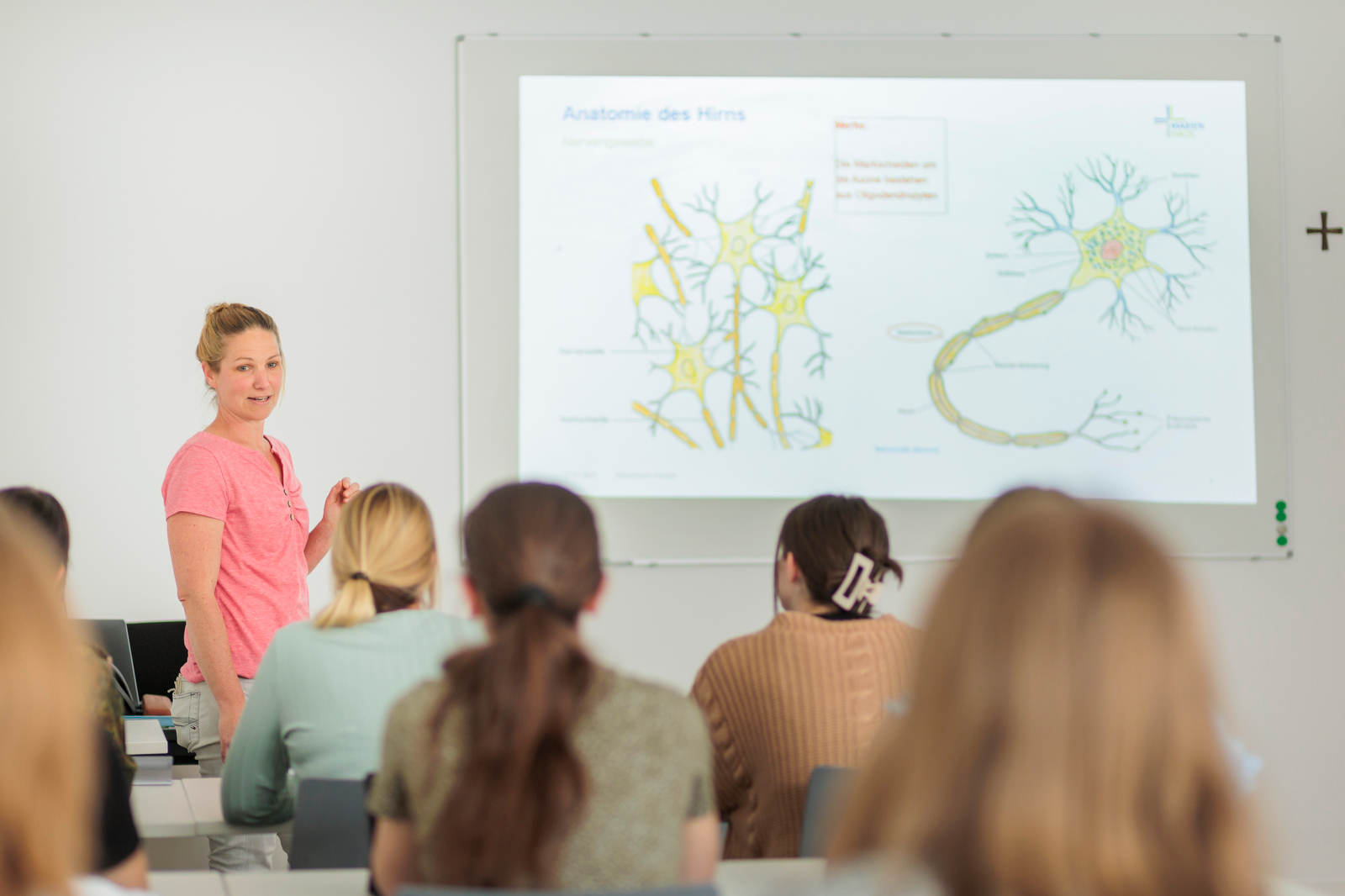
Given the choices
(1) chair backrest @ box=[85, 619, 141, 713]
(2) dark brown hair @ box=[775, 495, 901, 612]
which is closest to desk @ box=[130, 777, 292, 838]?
(1) chair backrest @ box=[85, 619, 141, 713]

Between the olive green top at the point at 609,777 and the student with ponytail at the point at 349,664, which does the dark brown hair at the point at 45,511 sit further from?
the olive green top at the point at 609,777

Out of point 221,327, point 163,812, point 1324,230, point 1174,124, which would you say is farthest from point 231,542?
point 1324,230

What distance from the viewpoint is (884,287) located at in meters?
3.61

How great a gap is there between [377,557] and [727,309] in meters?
2.01

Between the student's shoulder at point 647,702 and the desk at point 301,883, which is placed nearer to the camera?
the student's shoulder at point 647,702

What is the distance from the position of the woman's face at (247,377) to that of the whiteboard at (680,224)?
910 millimetres

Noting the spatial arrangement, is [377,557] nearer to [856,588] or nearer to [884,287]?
[856,588]

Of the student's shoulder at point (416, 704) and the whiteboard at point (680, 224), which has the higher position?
the whiteboard at point (680, 224)

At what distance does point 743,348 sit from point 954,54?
3.89ft

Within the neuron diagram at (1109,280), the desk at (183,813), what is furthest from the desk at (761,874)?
the neuron diagram at (1109,280)

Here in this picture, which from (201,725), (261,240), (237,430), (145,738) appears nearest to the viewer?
(145,738)

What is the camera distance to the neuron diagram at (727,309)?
140 inches

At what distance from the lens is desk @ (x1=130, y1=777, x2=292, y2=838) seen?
1.79 m

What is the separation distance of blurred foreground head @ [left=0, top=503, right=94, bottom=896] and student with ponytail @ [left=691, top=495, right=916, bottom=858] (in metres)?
1.15
